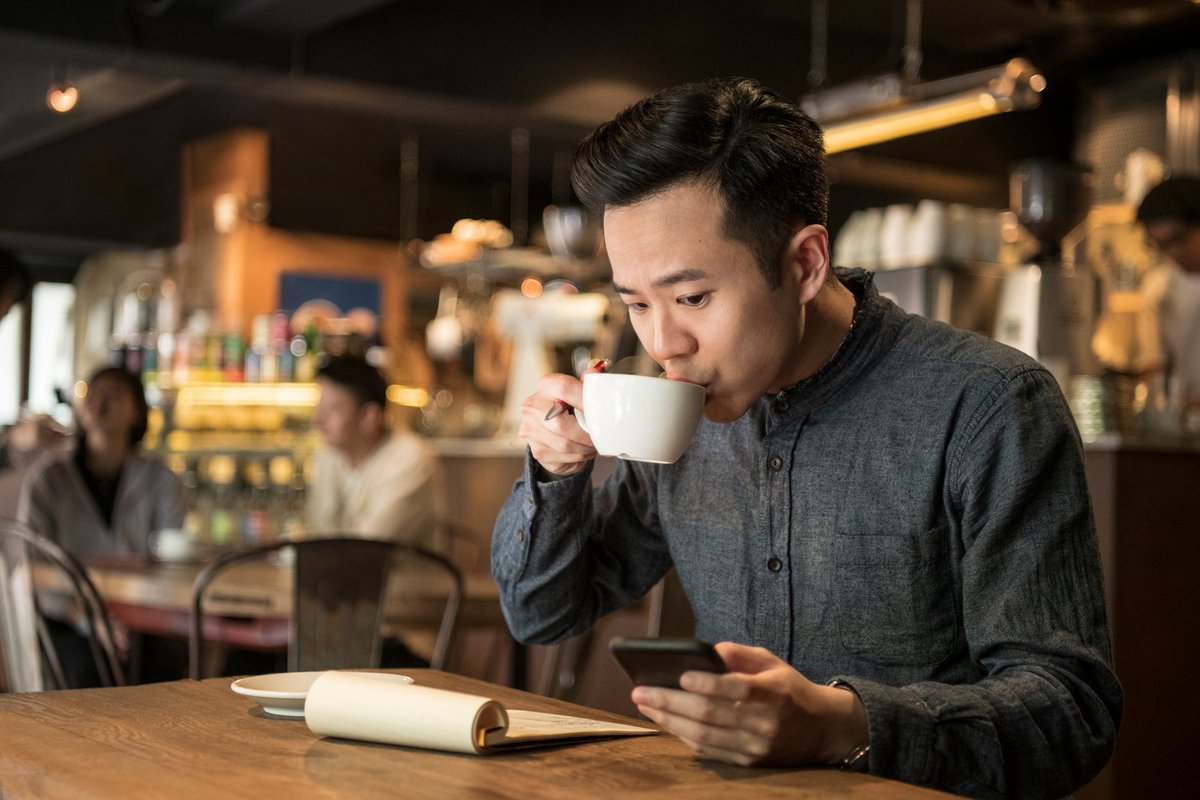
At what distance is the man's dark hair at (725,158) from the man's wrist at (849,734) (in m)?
0.46

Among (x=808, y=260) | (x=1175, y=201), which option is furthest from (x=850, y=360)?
(x=1175, y=201)

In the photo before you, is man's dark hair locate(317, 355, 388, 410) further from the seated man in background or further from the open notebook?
Result: the open notebook

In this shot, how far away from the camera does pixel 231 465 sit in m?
7.35

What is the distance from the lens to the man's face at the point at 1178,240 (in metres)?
4.86

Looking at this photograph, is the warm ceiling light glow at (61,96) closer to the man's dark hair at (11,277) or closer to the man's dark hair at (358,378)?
the man's dark hair at (11,277)

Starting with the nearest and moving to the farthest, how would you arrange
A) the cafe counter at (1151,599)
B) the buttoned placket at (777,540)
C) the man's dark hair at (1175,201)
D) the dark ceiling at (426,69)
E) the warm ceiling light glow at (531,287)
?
the buttoned placket at (777,540) → the cafe counter at (1151,599) → the man's dark hair at (1175,201) → the dark ceiling at (426,69) → the warm ceiling light glow at (531,287)

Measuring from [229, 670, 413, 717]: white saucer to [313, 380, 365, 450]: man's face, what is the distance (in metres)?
3.06

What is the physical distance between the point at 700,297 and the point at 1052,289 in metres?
2.81

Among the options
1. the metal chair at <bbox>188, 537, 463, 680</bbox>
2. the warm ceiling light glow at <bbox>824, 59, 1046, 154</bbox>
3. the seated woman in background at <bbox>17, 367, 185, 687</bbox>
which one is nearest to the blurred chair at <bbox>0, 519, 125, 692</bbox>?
the metal chair at <bbox>188, 537, 463, 680</bbox>

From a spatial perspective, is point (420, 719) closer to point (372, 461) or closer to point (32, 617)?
point (32, 617)

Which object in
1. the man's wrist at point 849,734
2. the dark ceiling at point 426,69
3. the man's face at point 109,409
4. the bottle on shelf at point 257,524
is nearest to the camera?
the man's wrist at point 849,734

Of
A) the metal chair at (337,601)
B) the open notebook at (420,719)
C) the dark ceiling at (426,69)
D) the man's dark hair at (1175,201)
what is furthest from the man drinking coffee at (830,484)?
the dark ceiling at (426,69)

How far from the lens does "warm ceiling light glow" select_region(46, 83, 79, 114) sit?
19.9 feet

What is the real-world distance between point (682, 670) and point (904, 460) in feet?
1.77
